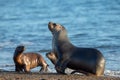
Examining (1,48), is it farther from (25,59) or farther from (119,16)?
(119,16)

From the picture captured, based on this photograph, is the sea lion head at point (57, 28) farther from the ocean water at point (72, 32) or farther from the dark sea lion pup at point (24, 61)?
the ocean water at point (72, 32)

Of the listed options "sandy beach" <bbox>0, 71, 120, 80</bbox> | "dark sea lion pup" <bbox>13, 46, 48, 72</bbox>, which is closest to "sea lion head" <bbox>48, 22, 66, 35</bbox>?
"dark sea lion pup" <bbox>13, 46, 48, 72</bbox>

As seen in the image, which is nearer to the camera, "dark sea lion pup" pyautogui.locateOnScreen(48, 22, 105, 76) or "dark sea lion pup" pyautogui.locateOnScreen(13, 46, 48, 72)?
"dark sea lion pup" pyautogui.locateOnScreen(48, 22, 105, 76)

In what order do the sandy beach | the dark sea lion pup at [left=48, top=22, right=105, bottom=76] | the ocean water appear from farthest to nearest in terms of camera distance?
the ocean water < the dark sea lion pup at [left=48, top=22, right=105, bottom=76] < the sandy beach

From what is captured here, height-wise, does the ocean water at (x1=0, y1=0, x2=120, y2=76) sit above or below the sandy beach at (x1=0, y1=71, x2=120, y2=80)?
below

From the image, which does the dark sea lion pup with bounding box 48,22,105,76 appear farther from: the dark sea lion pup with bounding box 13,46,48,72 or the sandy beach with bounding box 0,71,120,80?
the dark sea lion pup with bounding box 13,46,48,72

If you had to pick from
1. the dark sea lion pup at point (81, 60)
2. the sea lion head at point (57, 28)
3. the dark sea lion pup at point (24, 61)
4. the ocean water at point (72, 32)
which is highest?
the sea lion head at point (57, 28)

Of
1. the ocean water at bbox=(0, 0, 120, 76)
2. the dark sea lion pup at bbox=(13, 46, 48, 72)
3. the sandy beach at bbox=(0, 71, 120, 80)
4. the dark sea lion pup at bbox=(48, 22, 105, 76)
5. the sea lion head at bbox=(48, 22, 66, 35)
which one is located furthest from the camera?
the ocean water at bbox=(0, 0, 120, 76)

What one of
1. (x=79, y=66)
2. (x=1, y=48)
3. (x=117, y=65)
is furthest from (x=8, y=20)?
(x=79, y=66)

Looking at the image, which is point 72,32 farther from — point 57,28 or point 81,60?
point 81,60

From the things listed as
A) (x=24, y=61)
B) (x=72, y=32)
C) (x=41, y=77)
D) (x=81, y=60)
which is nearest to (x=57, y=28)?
(x=24, y=61)

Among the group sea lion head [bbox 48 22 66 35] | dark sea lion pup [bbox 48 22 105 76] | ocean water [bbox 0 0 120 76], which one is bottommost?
ocean water [bbox 0 0 120 76]

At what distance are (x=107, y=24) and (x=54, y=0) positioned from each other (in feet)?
63.7

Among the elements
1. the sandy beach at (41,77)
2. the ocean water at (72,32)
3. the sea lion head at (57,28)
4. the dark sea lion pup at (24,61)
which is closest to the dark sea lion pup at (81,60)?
the sandy beach at (41,77)
